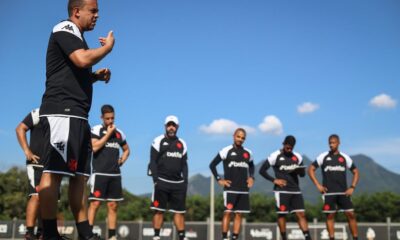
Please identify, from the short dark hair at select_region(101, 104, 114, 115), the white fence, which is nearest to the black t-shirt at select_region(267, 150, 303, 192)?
the short dark hair at select_region(101, 104, 114, 115)

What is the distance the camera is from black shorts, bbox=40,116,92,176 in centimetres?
431

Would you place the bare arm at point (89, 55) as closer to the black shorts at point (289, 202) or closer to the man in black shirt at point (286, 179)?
the man in black shirt at point (286, 179)

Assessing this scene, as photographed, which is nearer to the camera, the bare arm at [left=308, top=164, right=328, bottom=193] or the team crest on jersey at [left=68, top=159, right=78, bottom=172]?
the team crest on jersey at [left=68, top=159, right=78, bottom=172]

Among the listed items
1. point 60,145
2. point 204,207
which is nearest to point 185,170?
point 60,145

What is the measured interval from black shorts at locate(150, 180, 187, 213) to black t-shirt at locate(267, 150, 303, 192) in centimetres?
284

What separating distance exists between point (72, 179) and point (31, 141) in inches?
144

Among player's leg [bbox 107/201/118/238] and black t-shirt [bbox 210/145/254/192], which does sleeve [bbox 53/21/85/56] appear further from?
black t-shirt [bbox 210/145/254/192]

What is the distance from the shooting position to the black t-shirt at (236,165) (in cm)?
1210

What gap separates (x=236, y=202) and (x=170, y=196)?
1.90 m

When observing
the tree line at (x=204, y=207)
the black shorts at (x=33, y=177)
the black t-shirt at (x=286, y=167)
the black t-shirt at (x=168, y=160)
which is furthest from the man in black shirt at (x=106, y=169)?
the tree line at (x=204, y=207)

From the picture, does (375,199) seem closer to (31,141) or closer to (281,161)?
(281,161)

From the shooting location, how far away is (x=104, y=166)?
34.0 ft

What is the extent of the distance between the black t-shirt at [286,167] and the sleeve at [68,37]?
349 inches

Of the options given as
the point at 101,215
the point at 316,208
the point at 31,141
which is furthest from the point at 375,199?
the point at 31,141
